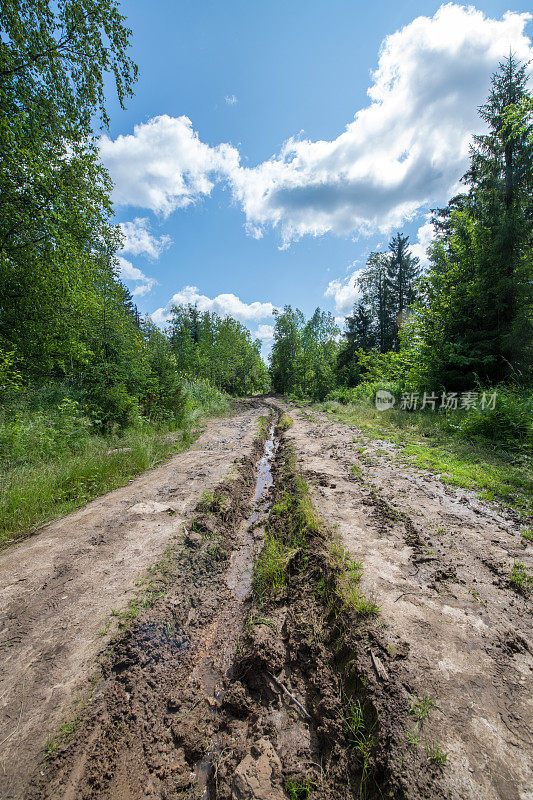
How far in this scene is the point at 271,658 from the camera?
2662 mm

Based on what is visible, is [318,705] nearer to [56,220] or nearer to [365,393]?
[56,220]

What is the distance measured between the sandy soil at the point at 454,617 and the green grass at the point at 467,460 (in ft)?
1.50

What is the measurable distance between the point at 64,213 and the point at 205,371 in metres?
23.8

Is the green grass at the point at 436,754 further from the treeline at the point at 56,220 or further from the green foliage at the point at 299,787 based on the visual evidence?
the treeline at the point at 56,220

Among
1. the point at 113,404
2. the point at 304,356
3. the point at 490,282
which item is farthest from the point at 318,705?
the point at 304,356

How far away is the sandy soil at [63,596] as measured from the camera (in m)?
2.03

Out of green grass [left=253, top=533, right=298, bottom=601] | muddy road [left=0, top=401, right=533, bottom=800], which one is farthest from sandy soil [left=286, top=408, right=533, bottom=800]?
green grass [left=253, top=533, right=298, bottom=601]

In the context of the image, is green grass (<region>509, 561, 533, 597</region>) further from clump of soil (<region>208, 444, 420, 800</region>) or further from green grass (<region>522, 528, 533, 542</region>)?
clump of soil (<region>208, 444, 420, 800</region>)

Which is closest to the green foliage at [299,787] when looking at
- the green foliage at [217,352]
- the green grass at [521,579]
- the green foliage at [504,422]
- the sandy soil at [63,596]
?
the sandy soil at [63,596]

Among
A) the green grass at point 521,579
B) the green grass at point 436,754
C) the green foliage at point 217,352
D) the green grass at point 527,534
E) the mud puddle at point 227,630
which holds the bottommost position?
the mud puddle at point 227,630

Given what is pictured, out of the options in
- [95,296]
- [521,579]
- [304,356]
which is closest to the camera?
[521,579]

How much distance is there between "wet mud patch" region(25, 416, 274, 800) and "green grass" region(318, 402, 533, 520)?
4.35 metres

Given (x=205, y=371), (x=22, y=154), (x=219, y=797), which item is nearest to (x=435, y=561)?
(x=219, y=797)

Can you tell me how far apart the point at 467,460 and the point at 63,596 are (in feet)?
24.7
